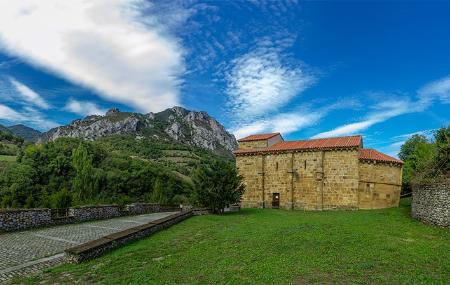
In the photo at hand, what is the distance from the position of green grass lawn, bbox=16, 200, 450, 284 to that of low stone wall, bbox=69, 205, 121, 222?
293 inches

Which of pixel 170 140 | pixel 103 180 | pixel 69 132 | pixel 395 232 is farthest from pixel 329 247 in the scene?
pixel 69 132

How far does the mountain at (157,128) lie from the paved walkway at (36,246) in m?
109

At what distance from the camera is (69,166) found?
59.0 meters

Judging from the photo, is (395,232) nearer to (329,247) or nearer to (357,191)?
(329,247)

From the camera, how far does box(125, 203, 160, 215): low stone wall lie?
81.3 feet

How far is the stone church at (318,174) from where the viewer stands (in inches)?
1054

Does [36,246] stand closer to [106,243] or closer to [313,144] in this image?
[106,243]

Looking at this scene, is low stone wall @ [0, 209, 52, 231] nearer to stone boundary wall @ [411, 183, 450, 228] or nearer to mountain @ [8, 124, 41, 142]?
stone boundary wall @ [411, 183, 450, 228]

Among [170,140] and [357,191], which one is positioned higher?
[170,140]

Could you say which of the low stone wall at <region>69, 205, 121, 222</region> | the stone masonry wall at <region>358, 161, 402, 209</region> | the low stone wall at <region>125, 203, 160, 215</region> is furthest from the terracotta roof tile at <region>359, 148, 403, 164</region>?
the low stone wall at <region>69, 205, 121, 222</region>

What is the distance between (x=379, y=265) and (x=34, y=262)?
920 centimetres

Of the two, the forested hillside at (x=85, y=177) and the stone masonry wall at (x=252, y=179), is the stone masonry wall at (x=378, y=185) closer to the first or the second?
the stone masonry wall at (x=252, y=179)

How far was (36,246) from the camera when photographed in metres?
10.4

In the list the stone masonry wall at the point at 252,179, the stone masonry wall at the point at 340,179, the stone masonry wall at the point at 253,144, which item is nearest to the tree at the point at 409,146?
the stone masonry wall at the point at 340,179
